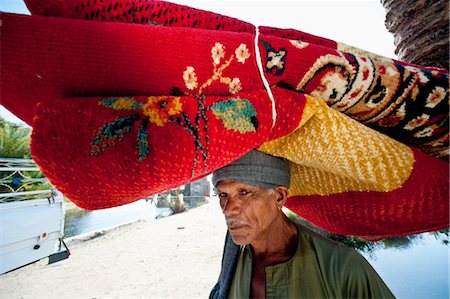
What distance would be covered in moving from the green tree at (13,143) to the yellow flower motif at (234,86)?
24.8ft

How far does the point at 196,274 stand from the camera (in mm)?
6492

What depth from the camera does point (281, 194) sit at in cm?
139

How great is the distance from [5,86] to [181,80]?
376 millimetres

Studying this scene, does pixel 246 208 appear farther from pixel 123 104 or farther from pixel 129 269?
pixel 129 269

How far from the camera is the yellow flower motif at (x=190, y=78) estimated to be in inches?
22.9

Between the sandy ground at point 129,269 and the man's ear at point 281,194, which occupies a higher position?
the man's ear at point 281,194

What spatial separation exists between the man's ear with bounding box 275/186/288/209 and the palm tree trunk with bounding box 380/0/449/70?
864mm

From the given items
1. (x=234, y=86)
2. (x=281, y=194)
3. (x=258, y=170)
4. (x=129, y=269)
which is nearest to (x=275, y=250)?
(x=281, y=194)

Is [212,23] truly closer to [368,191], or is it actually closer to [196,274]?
[368,191]

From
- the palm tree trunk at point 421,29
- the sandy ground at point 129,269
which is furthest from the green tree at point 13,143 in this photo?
the palm tree trunk at point 421,29

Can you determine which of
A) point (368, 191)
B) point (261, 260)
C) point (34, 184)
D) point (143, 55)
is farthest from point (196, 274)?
point (143, 55)

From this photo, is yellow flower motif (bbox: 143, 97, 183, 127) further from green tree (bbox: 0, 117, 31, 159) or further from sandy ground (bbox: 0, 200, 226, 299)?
green tree (bbox: 0, 117, 31, 159)

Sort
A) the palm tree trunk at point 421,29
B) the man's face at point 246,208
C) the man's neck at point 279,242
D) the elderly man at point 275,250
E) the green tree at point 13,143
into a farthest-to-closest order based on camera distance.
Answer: the green tree at point 13,143
the man's neck at point 279,242
the man's face at point 246,208
the elderly man at point 275,250
the palm tree trunk at point 421,29

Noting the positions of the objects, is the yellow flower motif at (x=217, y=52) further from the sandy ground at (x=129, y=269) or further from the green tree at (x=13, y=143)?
the green tree at (x=13, y=143)
